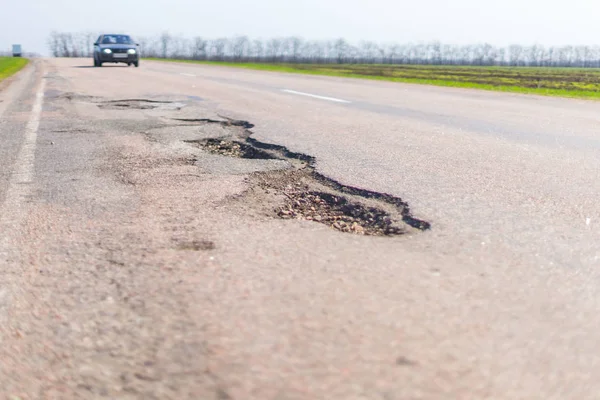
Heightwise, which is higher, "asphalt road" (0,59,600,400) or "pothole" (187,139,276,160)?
"pothole" (187,139,276,160)

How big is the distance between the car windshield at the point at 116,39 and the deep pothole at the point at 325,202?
2449 cm

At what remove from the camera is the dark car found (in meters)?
25.8

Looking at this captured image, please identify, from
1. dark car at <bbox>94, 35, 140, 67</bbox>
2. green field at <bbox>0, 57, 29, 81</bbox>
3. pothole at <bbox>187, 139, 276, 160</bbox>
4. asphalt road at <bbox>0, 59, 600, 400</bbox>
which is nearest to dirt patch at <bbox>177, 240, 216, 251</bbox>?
asphalt road at <bbox>0, 59, 600, 400</bbox>

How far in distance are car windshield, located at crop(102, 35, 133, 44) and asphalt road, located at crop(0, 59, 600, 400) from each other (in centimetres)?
2351

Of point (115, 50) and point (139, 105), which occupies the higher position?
point (115, 50)

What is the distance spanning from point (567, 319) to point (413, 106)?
8332mm

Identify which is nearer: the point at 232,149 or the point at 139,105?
the point at 232,149

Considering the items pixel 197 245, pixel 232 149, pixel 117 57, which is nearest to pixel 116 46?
pixel 117 57

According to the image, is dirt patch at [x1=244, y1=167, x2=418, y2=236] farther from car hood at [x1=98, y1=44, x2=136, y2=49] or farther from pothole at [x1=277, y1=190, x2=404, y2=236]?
car hood at [x1=98, y1=44, x2=136, y2=49]

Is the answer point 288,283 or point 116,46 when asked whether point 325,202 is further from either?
point 116,46

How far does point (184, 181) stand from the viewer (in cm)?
401

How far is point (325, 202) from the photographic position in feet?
11.7

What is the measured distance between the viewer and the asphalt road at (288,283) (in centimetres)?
163

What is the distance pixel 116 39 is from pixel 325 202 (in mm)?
26004
